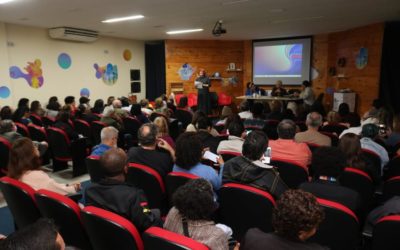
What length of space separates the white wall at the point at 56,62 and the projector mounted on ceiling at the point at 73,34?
304mm

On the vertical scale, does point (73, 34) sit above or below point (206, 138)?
above

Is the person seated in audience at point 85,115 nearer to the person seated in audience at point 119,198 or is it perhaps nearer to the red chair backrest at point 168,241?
the person seated in audience at point 119,198

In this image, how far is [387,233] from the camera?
1.67m

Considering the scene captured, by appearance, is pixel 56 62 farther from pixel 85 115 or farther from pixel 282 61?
pixel 282 61

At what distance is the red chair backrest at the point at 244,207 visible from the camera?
6.50 feet

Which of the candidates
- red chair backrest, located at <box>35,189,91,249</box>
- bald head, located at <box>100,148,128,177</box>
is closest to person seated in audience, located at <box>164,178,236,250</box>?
bald head, located at <box>100,148,128,177</box>

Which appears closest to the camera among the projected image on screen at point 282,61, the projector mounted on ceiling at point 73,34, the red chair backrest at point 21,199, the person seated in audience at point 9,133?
the red chair backrest at point 21,199

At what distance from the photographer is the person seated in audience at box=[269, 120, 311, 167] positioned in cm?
320

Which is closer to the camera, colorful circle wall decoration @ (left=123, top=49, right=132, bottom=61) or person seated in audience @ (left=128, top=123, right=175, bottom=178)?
person seated in audience @ (left=128, top=123, right=175, bottom=178)

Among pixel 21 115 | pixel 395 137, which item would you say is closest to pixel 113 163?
pixel 395 137

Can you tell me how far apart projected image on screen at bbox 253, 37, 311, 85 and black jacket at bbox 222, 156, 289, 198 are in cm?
965

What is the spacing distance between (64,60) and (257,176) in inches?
347

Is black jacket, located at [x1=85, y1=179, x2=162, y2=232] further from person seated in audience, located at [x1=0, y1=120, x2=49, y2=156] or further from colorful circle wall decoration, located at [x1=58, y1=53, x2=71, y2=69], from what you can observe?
colorful circle wall decoration, located at [x1=58, y1=53, x2=71, y2=69]

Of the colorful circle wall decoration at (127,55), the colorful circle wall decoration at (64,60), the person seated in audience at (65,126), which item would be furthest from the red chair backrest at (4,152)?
the colorful circle wall decoration at (127,55)
